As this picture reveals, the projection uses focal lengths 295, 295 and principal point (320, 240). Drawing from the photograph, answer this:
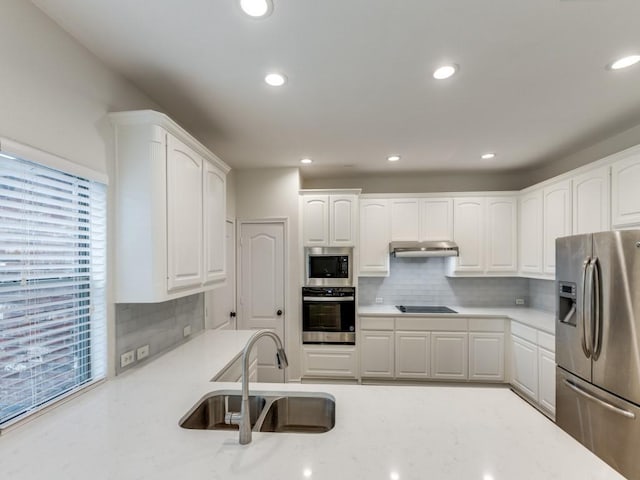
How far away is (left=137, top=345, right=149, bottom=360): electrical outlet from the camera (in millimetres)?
1892

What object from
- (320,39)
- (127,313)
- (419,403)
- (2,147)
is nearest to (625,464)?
(419,403)

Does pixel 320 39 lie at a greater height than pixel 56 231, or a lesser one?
greater

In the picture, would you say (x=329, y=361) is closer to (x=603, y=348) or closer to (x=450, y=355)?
(x=450, y=355)

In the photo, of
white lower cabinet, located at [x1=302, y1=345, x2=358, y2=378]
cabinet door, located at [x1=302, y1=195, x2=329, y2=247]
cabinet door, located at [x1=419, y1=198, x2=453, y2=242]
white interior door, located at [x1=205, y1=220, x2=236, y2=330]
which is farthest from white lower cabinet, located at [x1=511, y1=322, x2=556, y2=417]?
white interior door, located at [x1=205, y1=220, x2=236, y2=330]

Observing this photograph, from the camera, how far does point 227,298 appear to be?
11.6 ft

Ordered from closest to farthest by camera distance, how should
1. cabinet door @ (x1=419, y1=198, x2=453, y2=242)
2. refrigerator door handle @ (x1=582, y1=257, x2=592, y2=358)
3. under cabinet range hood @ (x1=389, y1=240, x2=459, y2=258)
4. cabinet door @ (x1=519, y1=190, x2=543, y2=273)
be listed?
1. refrigerator door handle @ (x1=582, y1=257, x2=592, y2=358)
2. cabinet door @ (x1=519, y1=190, x2=543, y2=273)
3. under cabinet range hood @ (x1=389, y1=240, x2=459, y2=258)
4. cabinet door @ (x1=419, y1=198, x2=453, y2=242)

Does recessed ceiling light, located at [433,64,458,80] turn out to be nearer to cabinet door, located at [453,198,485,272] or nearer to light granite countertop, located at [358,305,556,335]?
cabinet door, located at [453,198,485,272]

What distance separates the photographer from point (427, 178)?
416 cm

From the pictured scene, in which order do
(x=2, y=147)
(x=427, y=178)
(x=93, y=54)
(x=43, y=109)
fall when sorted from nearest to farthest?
(x=2, y=147) < (x=43, y=109) < (x=93, y=54) < (x=427, y=178)

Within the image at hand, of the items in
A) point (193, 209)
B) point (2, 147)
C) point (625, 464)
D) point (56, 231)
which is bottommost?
point (625, 464)

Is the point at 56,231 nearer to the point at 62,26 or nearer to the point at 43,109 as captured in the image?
the point at 43,109

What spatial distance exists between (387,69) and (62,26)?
1.64 metres

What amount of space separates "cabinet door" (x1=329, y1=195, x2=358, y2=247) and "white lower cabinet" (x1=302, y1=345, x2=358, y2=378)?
1.29 meters

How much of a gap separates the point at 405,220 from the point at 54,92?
11.3 feet
